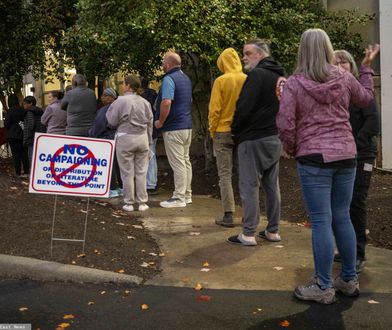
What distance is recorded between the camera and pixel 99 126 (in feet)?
27.7

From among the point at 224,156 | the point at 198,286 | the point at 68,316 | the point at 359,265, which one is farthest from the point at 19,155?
the point at 359,265

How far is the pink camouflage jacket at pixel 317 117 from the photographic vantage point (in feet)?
13.6

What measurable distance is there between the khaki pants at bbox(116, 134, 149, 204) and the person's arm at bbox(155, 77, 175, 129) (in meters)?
0.34

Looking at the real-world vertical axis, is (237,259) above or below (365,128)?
below

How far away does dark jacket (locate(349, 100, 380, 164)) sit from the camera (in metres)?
4.78

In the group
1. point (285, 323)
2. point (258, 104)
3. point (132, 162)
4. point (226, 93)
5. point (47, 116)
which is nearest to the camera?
point (285, 323)

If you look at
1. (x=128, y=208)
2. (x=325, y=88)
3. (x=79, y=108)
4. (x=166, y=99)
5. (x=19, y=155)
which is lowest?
(x=128, y=208)

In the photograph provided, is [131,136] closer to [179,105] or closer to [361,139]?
[179,105]

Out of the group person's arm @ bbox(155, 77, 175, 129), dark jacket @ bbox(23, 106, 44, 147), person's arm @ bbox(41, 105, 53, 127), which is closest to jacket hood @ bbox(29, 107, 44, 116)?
dark jacket @ bbox(23, 106, 44, 147)

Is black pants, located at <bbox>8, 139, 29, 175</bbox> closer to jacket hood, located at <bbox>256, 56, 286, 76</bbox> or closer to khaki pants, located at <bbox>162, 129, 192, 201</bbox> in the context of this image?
khaki pants, located at <bbox>162, 129, 192, 201</bbox>

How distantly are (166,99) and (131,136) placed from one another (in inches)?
25.1

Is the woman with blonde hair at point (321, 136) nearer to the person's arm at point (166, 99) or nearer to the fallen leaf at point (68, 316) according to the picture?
the fallen leaf at point (68, 316)

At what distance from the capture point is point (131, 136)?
24.5 ft

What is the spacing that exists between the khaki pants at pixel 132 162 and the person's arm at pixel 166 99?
1.13 feet
